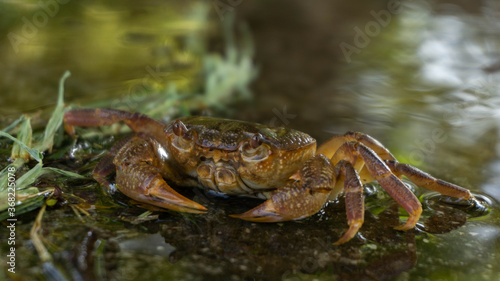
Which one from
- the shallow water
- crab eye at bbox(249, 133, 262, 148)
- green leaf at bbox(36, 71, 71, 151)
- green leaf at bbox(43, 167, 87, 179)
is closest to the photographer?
the shallow water

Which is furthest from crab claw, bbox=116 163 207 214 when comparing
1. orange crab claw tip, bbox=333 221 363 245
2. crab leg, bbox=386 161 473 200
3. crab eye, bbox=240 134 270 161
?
crab leg, bbox=386 161 473 200

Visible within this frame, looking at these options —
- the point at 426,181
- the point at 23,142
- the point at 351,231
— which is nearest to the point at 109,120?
the point at 23,142

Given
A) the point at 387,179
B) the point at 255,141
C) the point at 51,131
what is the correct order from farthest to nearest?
the point at 51,131
the point at 387,179
the point at 255,141

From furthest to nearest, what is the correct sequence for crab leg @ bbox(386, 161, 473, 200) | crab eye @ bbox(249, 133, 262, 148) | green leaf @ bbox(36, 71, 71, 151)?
1. green leaf @ bbox(36, 71, 71, 151)
2. crab leg @ bbox(386, 161, 473, 200)
3. crab eye @ bbox(249, 133, 262, 148)

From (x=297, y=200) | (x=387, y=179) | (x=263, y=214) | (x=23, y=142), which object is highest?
(x=387, y=179)

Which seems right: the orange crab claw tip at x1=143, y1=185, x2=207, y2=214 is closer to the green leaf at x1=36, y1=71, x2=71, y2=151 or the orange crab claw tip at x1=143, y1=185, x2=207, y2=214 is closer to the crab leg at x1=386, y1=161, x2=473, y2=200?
the green leaf at x1=36, y1=71, x2=71, y2=151

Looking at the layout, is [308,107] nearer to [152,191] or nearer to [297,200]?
[297,200]

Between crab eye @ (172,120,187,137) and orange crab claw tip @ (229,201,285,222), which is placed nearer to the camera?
orange crab claw tip @ (229,201,285,222)
